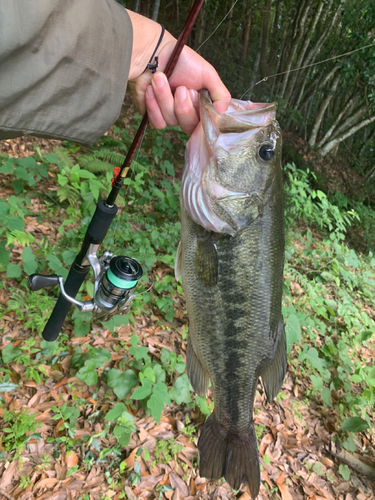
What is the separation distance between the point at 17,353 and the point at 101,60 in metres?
2.19

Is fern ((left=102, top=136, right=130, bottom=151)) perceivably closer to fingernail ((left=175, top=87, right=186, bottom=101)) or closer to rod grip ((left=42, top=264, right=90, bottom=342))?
rod grip ((left=42, top=264, right=90, bottom=342))

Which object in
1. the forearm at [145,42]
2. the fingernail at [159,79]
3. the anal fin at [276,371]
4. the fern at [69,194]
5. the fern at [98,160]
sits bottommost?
the fern at [98,160]

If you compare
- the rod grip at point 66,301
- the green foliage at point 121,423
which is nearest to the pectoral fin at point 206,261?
the rod grip at point 66,301

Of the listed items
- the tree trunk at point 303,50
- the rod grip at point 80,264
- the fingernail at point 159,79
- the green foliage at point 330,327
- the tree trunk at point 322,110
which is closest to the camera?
the fingernail at point 159,79

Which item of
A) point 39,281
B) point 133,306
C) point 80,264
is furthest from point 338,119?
point 39,281

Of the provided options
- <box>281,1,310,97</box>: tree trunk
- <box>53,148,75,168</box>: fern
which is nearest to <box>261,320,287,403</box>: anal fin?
<box>53,148,75,168</box>: fern

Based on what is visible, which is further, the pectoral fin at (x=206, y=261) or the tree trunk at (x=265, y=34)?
the tree trunk at (x=265, y=34)

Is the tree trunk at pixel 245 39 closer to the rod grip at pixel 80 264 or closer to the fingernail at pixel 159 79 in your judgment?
the fingernail at pixel 159 79

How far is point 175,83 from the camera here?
5.56 ft

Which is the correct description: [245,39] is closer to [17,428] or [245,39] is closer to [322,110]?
[322,110]

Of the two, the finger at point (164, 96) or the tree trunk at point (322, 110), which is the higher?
the finger at point (164, 96)

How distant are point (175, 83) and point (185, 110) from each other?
0.27 meters

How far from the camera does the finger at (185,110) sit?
1496 millimetres

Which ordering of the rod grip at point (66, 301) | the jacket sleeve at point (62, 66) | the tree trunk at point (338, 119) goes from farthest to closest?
the tree trunk at point (338, 119) < the rod grip at point (66, 301) < the jacket sleeve at point (62, 66)
